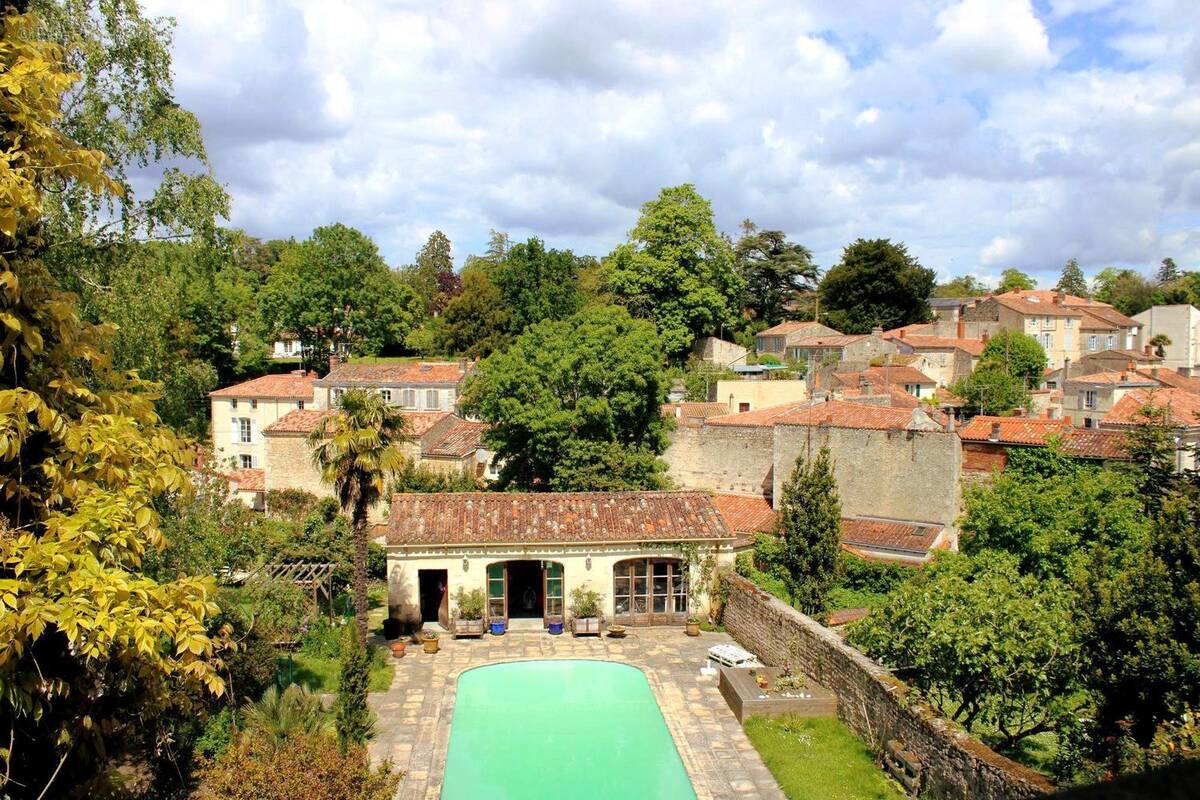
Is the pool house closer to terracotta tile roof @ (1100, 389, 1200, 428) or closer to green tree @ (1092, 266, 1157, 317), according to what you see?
terracotta tile roof @ (1100, 389, 1200, 428)

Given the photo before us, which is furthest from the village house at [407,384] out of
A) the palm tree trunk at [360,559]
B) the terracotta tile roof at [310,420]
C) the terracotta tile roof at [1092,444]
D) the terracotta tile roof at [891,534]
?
the terracotta tile roof at [1092,444]

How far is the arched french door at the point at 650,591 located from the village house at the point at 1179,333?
60.0m

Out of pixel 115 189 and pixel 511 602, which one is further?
pixel 511 602

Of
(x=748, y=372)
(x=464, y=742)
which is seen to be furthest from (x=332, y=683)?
(x=748, y=372)

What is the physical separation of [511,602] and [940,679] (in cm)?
1495

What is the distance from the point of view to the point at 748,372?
55.3 metres

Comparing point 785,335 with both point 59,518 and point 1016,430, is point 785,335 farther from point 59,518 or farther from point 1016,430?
point 59,518

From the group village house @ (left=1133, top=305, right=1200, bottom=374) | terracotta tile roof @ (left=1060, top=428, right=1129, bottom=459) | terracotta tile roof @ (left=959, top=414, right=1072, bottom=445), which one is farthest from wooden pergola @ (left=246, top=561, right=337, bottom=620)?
village house @ (left=1133, top=305, right=1200, bottom=374)

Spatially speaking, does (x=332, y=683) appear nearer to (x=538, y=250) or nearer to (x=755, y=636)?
(x=755, y=636)

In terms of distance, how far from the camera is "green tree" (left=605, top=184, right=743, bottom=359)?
56.5 metres

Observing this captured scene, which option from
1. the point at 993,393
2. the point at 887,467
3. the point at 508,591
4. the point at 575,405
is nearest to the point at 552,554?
the point at 508,591

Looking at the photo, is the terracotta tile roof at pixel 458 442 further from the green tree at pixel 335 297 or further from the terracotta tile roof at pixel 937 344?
the terracotta tile roof at pixel 937 344

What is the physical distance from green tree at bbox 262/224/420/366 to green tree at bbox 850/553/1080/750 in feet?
154

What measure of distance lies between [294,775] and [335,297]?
159 feet
